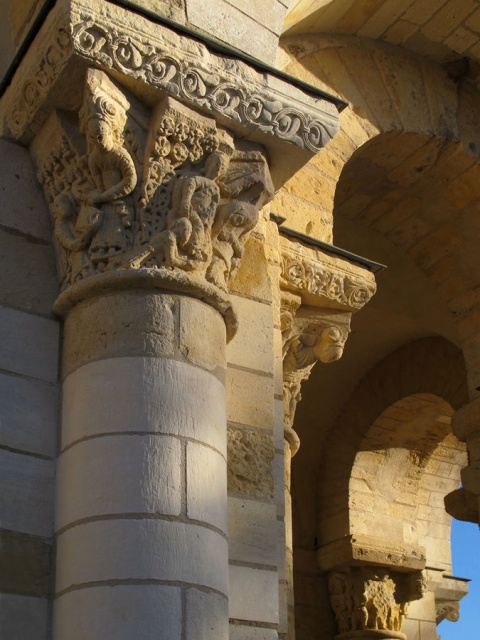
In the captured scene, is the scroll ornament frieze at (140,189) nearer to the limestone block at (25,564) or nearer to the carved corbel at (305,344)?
the limestone block at (25,564)

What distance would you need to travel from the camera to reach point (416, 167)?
601 cm

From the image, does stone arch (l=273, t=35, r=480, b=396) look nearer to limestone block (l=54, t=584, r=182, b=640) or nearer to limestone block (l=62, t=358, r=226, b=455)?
limestone block (l=62, t=358, r=226, b=455)

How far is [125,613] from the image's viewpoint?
2.51 m

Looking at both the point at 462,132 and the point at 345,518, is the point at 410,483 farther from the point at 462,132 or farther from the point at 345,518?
the point at 462,132

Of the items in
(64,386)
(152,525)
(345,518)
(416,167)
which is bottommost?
(152,525)

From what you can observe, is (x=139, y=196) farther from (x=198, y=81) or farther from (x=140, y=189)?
(x=198, y=81)

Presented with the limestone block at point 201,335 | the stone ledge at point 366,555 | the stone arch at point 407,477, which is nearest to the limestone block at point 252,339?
the limestone block at point 201,335

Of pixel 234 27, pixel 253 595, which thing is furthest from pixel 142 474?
pixel 234 27

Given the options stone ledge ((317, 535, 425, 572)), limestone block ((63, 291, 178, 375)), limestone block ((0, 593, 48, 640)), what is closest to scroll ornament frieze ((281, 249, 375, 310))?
limestone block ((63, 291, 178, 375))

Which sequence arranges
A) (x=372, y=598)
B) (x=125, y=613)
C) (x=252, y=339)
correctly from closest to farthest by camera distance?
1. (x=125, y=613)
2. (x=252, y=339)
3. (x=372, y=598)

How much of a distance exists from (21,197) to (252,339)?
89 cm

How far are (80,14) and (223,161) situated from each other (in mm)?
609

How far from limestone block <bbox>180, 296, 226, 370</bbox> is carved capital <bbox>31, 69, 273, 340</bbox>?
0.13ft

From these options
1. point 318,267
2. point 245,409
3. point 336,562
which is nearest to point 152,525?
point 245,409
